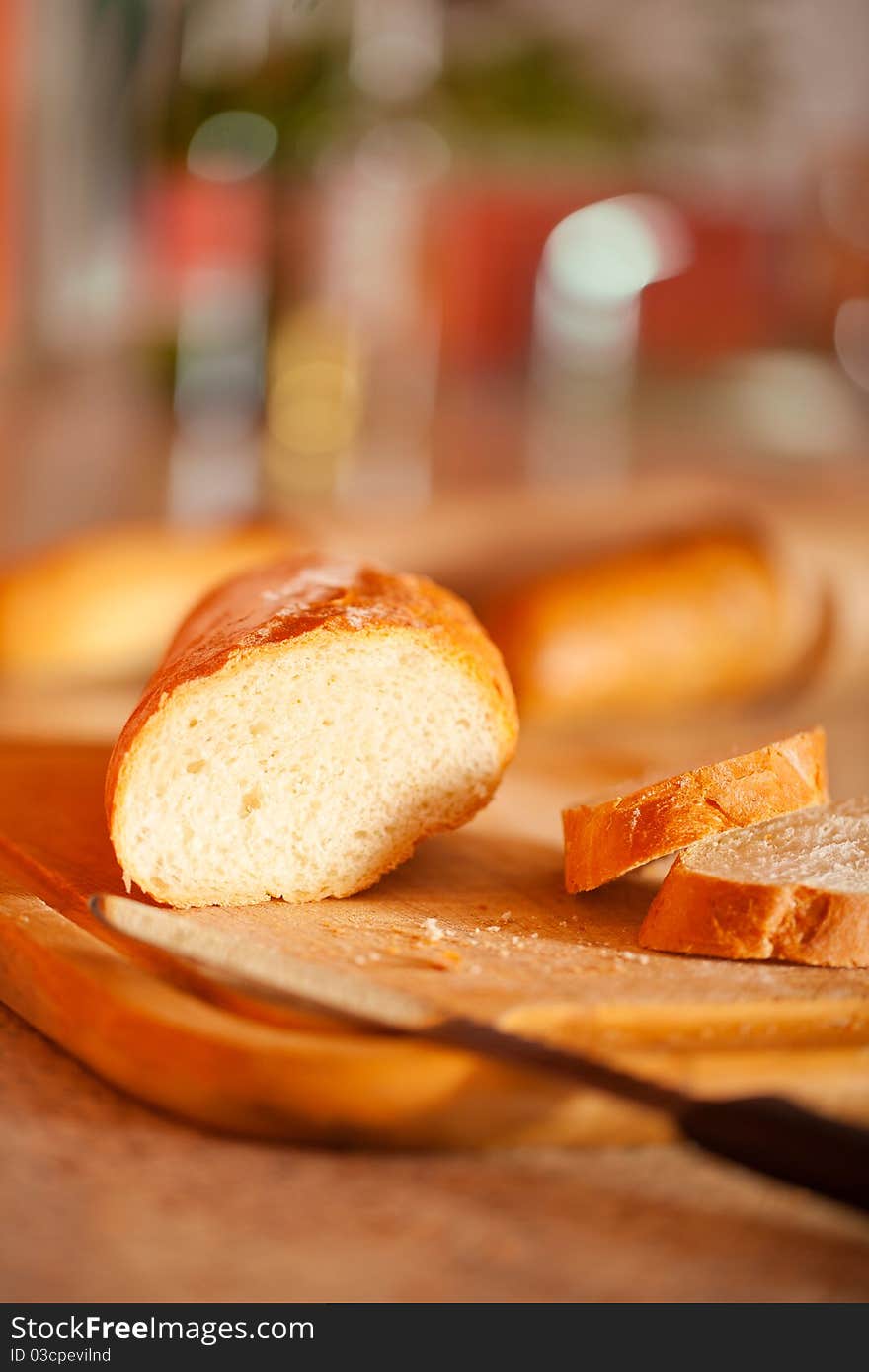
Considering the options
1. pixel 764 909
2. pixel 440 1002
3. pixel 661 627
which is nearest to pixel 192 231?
pixel 661 627

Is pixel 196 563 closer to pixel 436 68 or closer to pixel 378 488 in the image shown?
pixel 378 488

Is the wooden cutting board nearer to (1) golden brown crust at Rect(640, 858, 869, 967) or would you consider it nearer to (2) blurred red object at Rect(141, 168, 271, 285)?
(1) golden brown crust at Rect(640, 858, 869, 967)

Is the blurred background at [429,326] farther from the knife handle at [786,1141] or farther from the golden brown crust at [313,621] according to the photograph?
the knife handle at [786,1141]

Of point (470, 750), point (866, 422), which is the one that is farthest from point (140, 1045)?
point (866, 422)

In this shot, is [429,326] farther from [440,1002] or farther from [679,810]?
[440,1002]

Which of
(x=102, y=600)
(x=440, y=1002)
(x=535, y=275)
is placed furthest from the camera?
(x=535, y=275)

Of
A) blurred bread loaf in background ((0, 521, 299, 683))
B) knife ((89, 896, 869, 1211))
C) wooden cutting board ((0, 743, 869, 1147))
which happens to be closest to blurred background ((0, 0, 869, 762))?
blurred bread loaf in background ((0, 521, 299, 683))
